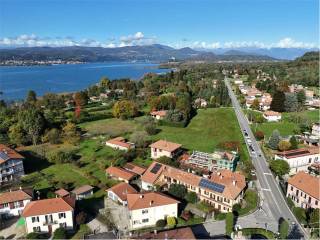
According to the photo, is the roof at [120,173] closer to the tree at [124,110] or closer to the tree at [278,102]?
the tree at [124,110]

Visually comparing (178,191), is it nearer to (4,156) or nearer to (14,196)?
(14,196)

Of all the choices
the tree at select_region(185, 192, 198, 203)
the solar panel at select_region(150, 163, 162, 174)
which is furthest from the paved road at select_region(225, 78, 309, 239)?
the solar panel at select_region(150, 163, 162, 174)

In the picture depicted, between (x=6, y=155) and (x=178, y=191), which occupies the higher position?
(x=6, y=155)

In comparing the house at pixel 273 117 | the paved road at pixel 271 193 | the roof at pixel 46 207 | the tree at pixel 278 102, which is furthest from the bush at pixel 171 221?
the tree at pixel 278 102

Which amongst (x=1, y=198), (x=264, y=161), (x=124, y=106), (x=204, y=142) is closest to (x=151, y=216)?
(x=1, y=198)

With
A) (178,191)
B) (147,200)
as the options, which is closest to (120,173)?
(178,191)

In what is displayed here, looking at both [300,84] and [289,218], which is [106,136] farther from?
[300,84]

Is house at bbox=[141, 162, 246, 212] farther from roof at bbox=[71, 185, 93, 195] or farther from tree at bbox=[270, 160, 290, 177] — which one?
roof at bbox=[71, 185, 93, 195]
